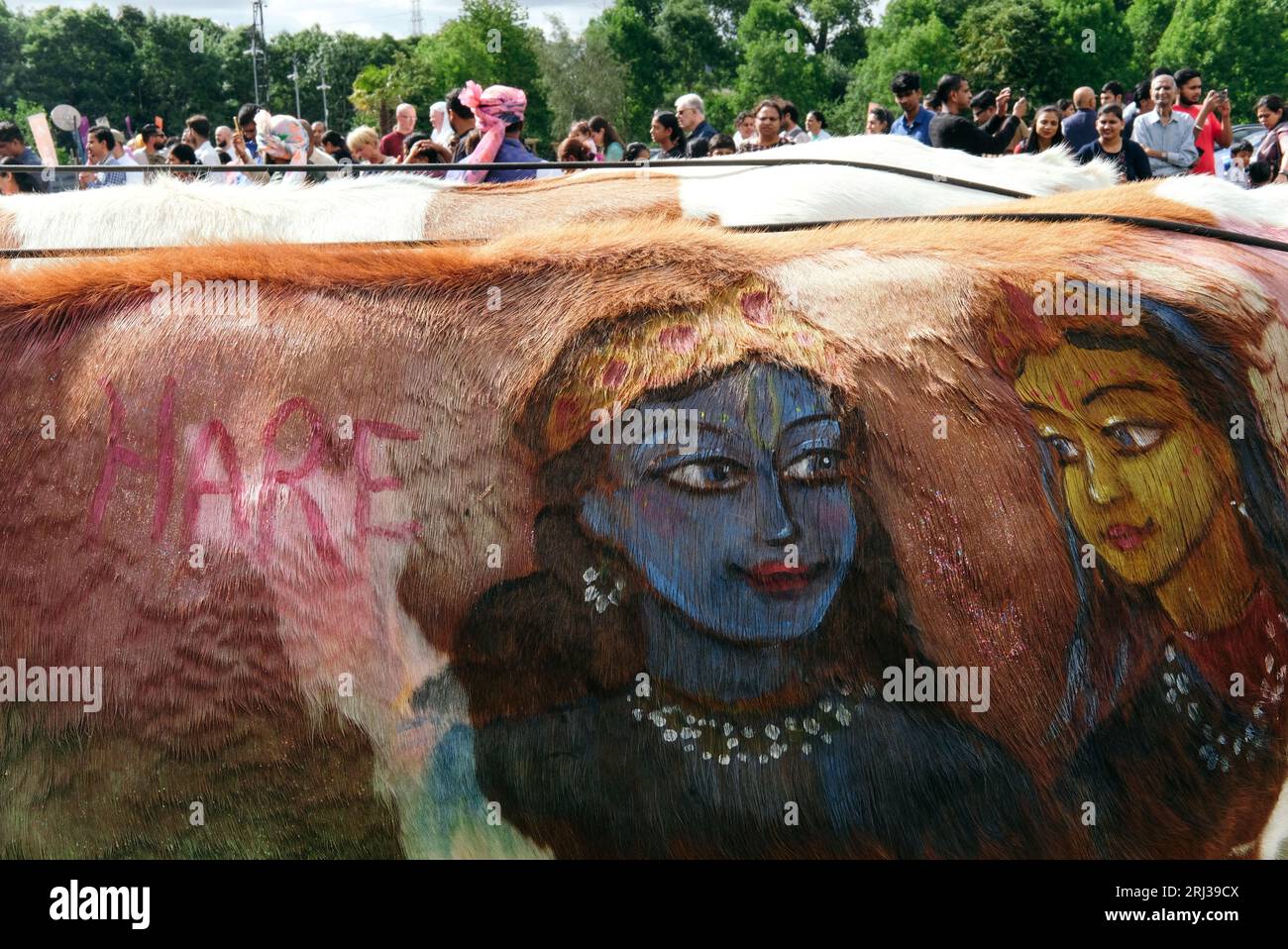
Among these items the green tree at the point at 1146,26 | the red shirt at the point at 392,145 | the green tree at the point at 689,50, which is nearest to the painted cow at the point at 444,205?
the red shirt at the point at 392,145

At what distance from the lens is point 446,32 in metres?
48.1

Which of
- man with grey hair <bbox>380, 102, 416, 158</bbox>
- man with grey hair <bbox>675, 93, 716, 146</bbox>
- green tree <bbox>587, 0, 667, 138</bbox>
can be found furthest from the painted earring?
green tree <bbox>587, 0, 667, 138</bbox>

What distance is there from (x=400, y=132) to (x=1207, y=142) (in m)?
7.71

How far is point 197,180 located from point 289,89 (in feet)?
258

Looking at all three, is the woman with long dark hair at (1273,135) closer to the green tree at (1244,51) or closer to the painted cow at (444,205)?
the painted cow at (444,205)

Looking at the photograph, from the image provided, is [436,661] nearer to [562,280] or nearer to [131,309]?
[562,280]

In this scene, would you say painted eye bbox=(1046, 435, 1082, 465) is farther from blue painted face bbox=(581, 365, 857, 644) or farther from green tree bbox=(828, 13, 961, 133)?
green tree bbox=(828, 13, 961, 133)

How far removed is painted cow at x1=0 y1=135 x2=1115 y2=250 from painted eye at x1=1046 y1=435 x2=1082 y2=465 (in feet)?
5.69

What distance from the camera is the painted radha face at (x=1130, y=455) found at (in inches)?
100

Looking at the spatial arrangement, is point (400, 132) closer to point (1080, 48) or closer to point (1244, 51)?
point (1244, 51)

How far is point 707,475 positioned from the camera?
2.45 m

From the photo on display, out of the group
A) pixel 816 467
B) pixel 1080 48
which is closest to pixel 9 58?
pixel 1080 48

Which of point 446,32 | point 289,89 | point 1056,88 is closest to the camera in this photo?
point 1056,88
